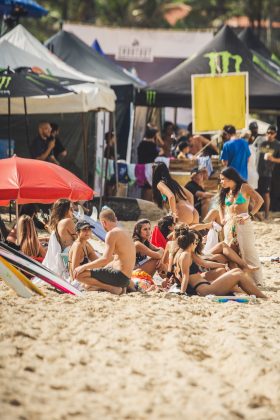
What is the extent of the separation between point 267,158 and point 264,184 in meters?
0.45

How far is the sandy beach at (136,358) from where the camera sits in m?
5.32

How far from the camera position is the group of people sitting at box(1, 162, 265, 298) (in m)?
8.84

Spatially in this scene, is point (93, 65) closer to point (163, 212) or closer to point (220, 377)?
point (163, 212)

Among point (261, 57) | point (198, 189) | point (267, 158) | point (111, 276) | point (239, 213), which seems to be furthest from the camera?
point (261, 57)

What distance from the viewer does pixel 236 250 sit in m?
9.87

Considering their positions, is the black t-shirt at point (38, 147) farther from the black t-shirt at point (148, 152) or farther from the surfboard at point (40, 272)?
the surfboard at point (40, 272)

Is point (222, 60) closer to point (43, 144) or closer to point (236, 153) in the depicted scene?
point (236, 153)

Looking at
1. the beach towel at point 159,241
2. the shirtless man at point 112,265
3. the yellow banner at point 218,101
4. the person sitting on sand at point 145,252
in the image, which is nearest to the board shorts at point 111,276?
the shirtless man at point 112,265

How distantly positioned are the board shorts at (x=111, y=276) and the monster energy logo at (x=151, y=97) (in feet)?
26.3

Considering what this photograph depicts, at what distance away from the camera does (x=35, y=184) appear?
9578 mm

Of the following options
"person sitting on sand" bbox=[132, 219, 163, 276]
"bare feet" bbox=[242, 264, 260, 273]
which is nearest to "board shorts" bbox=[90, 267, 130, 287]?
"person sitting on sand" bbox=[132, 219, 163, 276]

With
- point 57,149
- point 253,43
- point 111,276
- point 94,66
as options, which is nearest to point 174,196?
point 111,276

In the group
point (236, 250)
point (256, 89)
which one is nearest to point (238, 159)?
point (256, 89)

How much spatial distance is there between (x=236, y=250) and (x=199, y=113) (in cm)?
693
